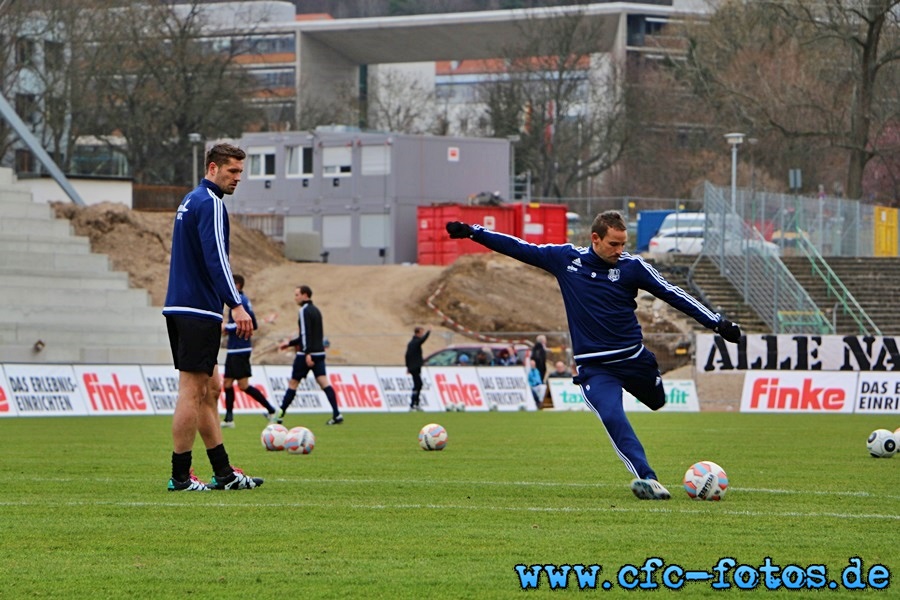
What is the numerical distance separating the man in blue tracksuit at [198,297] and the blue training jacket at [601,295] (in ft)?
6.14

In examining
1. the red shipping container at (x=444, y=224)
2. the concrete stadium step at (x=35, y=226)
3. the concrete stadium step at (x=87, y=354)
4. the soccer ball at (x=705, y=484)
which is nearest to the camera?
the soccer ball at (x=705, y=484)

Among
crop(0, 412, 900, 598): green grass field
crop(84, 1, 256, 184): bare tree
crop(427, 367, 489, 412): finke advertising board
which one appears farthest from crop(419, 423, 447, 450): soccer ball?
crop(84, 1, 256, 184): bare tree

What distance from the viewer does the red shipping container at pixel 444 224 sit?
186ft

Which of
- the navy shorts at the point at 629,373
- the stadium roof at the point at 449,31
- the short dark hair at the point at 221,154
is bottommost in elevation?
the navy shorts at the point at 629,373

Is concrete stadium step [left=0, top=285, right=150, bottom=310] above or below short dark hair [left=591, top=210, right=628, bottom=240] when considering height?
below

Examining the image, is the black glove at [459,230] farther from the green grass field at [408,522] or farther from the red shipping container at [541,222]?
the red shipping container at [541,222]

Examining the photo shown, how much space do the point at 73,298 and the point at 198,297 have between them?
27.4 m

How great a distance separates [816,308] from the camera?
152 feet

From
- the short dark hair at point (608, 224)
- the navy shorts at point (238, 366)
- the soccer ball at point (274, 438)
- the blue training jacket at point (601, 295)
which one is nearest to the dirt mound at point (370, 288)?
the navy shorts at point (238, 366)

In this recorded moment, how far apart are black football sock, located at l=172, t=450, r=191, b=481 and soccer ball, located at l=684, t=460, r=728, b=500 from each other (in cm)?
362

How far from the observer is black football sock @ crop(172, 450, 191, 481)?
37.3 feet

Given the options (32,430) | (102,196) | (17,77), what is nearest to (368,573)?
(32,430)

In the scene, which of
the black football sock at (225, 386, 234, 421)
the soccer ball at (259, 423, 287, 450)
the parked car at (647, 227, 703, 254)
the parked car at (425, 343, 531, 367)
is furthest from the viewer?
the parked car at (647, 227, 703, 254)

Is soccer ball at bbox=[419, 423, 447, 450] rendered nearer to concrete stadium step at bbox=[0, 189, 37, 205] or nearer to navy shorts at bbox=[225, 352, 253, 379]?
navy shorts at bbox=[225, 352, 253, 379]
